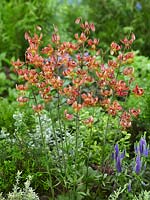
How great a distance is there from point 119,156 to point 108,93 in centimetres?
37

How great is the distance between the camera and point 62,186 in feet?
10.8

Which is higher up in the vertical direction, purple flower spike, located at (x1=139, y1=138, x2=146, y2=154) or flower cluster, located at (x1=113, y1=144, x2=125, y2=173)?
purple flower spike, located at (x1=139, y1=138, x2=146, y2=154)

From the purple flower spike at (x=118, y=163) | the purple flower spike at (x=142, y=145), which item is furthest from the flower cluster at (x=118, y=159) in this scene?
the purple flower spike at (x=142, y=145)

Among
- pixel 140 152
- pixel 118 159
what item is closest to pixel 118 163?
pixel 118 159

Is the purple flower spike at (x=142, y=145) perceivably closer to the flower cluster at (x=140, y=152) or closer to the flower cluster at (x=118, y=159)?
the flower cluster at (x=140, y=152)

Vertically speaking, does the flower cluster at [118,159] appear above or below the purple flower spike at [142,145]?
below

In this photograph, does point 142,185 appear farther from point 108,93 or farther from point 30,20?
point 30,20

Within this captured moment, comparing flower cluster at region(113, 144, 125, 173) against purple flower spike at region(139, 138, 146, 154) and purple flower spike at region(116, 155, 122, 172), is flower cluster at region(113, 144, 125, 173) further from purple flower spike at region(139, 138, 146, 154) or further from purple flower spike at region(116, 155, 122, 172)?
purple flower spike at region(139, 138, 146, 154)

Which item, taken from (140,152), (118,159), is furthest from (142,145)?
(118,159)

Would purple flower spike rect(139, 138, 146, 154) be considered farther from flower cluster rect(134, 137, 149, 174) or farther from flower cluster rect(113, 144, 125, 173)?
flower cluster rect(113, 144, 125, 173)

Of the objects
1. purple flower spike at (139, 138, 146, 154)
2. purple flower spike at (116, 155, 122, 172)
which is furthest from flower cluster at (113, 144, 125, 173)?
purple flower spike at (139, 138, 146, 154)

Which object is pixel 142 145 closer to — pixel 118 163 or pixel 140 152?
pixel 140 152

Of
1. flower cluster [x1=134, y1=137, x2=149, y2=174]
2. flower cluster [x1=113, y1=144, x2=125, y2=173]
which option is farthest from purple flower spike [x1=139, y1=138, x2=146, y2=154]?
flower cluster [x1=113, y1=144, x2=125, y2=173]

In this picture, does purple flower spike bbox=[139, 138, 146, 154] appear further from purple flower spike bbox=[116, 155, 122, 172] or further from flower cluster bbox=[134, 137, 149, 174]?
purple flower spike bbox=[116, 155, 122, 172]
